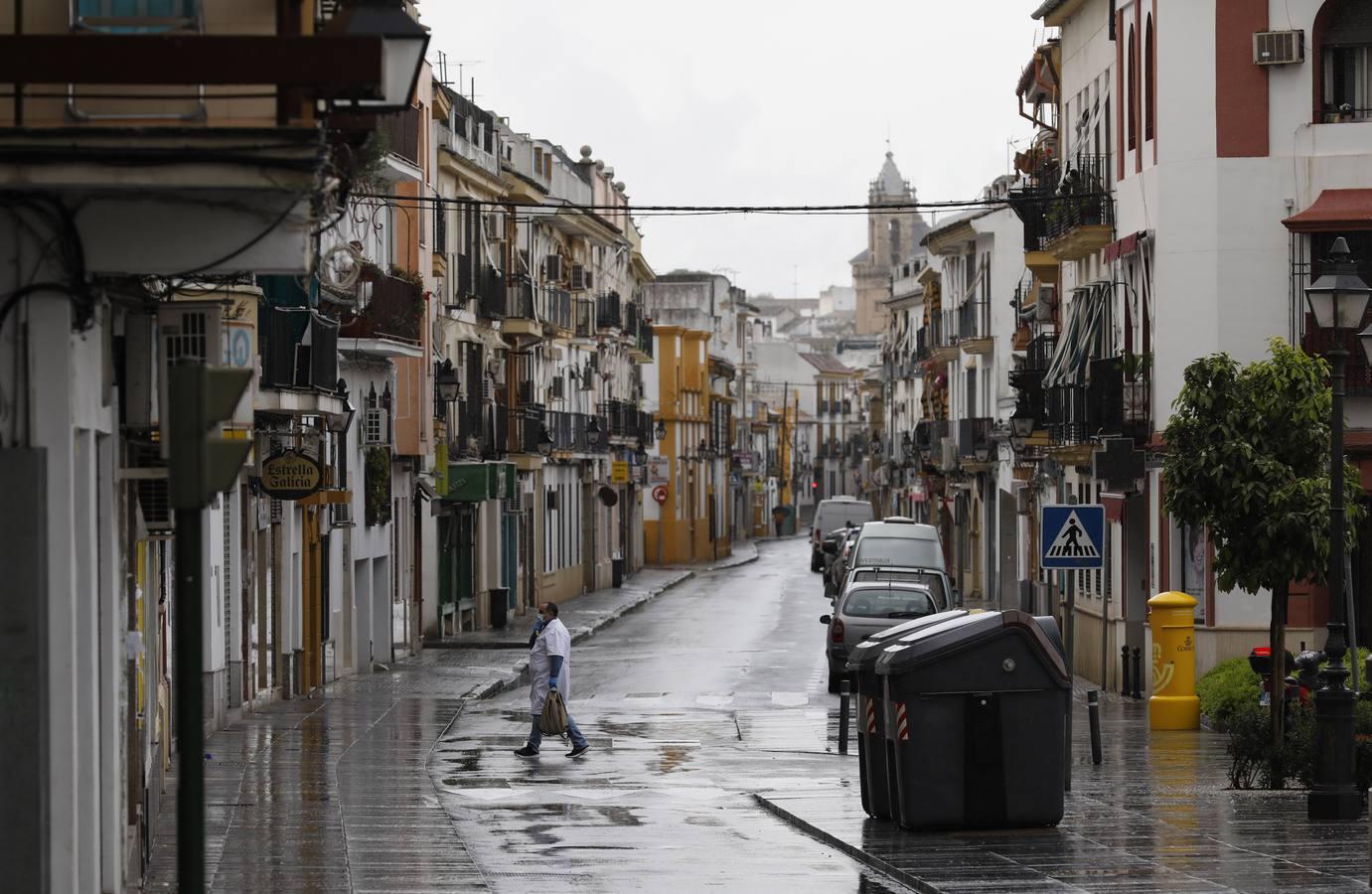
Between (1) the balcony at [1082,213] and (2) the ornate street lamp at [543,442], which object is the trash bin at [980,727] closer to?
(1) the balcony at [1082,213]

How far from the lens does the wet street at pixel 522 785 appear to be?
50.4 ft

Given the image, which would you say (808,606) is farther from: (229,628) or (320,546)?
(229,628)

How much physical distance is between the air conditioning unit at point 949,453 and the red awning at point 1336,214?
36.3m

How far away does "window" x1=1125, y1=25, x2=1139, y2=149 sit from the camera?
105 feet

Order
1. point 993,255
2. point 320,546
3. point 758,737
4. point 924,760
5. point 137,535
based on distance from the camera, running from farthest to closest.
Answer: point 993,255 → point 320,546 → point 758,737 → point 924,760 → point 137,535

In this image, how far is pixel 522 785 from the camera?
69.7 ft

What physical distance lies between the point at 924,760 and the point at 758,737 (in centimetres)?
962

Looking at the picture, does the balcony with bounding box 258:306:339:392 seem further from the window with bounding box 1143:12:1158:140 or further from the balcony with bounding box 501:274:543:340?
the balcony with bounding box 501:274:543:340

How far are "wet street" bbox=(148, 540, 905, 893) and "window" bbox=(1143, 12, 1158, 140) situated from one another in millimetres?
9209

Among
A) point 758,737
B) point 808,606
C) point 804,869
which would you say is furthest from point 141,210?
point 808,606

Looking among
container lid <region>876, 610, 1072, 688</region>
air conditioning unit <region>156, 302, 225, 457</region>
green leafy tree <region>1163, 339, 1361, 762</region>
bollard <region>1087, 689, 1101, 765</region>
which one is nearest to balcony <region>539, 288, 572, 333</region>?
green leafy tree <region>1163, 339, 1361, 762</region>

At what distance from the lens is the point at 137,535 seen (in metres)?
14.1

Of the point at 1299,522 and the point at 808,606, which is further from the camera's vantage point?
→ the point at 808,606

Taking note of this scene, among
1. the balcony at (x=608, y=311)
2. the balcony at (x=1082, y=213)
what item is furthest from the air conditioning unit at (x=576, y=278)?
the balcony at (x=1082, y=213)
